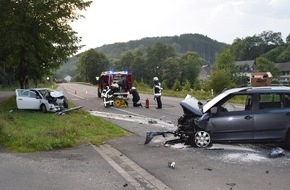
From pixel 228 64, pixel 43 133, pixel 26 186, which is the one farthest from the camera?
pixel 228 64

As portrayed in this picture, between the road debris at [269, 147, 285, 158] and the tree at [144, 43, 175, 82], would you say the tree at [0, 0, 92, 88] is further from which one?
the tree at [144, 43, 175, 82]

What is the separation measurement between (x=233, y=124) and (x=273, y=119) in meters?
0.97

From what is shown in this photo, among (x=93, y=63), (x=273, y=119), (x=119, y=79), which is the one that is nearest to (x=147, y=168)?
(x=273, y=119)

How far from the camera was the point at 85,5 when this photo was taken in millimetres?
29969

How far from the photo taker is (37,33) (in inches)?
1080

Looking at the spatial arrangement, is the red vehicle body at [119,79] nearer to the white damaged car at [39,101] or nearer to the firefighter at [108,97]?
the firefighter at [108,97]

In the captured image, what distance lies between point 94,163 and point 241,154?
11.2 ft

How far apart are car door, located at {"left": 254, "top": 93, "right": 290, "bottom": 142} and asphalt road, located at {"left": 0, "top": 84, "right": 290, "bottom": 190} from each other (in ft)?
1.34

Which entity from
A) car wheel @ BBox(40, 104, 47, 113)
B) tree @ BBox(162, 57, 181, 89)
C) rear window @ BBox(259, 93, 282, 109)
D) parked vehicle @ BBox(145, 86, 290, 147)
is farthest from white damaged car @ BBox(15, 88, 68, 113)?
tree @ BBox(162, 57, 181, 89)

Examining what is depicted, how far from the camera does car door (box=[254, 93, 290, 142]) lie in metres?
9.59

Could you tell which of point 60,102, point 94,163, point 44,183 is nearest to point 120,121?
Answer: point 60,102

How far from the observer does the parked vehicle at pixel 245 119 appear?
964cm

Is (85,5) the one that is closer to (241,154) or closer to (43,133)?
(43,133)

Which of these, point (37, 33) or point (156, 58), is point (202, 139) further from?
point (156, 58)
